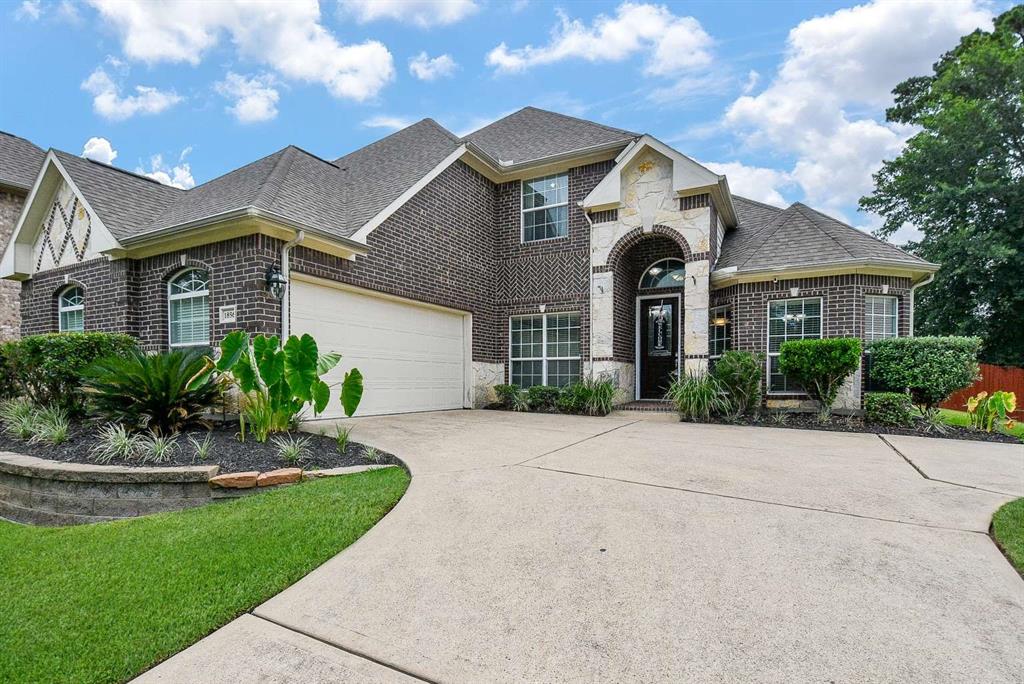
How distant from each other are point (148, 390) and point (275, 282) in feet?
7.42

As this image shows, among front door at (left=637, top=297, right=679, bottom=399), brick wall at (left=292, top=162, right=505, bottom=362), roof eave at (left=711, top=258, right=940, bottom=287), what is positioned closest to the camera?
brick wall at (left=292, top=162, right=505, bottom=362)

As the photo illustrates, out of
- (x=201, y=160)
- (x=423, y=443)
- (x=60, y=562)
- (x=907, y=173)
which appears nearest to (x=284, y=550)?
(x=60, y=562)

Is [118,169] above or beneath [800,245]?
above

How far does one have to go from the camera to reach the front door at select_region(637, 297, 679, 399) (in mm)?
12242

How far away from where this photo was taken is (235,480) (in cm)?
461

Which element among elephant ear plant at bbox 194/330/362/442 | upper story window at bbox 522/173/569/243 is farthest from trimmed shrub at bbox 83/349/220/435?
upper story window at bbox 522/173/569/243

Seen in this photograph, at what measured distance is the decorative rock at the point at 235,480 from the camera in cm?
459

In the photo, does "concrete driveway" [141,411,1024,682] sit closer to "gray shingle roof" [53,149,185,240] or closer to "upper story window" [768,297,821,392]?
"upper story window" [768,297,821,392]

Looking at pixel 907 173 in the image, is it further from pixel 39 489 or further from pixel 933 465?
pixel 39 489

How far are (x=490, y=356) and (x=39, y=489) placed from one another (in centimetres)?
874

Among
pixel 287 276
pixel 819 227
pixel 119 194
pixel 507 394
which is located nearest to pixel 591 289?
pixel 507 394

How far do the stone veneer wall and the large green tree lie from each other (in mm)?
9094

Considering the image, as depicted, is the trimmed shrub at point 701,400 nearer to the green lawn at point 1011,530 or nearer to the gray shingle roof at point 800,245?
the gray shingle roof at point 800,245

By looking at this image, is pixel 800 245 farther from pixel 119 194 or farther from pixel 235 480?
pixel 119 194
